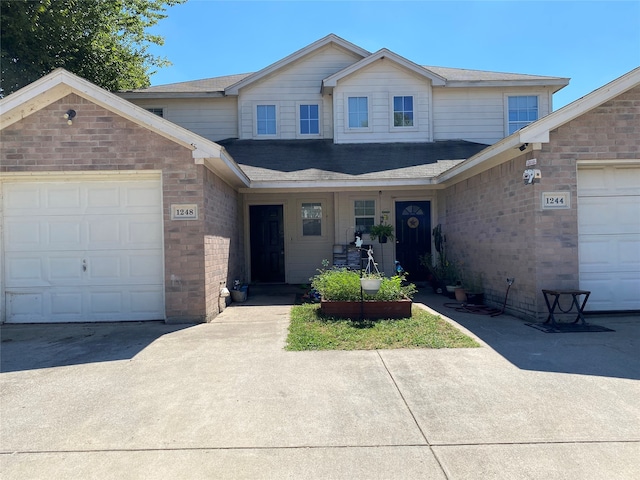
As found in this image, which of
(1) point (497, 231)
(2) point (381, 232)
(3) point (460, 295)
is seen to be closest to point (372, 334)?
(1) point (497, 231)

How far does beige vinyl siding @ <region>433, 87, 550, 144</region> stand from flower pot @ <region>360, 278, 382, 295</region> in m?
→ 7.16

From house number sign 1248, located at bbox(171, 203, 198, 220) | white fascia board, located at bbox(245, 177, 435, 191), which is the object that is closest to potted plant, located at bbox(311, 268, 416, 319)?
house number sign 1248, located at bbox(171, 203, 198, 220)

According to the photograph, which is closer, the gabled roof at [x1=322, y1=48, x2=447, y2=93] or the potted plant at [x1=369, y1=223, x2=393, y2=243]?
the potted plant at [x1=369, y1=223, x2=393, y2=243]

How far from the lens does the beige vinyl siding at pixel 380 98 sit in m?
11.7

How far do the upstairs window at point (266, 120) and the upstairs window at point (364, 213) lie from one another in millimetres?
3556

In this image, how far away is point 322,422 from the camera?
3.23 meters

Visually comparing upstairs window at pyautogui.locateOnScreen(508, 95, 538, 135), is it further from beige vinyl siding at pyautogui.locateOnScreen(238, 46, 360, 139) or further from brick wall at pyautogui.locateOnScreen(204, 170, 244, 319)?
brick wall at pyautogui.locateOnScreen(204, 170, 244, 319)

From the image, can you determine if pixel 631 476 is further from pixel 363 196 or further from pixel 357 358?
pixel 363 196

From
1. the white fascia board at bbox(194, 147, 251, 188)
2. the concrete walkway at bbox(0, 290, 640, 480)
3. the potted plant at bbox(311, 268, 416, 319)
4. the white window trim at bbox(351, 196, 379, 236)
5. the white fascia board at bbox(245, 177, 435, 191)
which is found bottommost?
the concrete walkway at bbox(0, 290, 640, 480)

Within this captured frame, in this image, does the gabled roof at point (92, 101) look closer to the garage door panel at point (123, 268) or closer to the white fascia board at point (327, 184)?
the garage door panel at point (123, 268)

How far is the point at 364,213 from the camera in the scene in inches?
451

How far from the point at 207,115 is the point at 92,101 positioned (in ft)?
19.0

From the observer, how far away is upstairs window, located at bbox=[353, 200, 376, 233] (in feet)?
37.4

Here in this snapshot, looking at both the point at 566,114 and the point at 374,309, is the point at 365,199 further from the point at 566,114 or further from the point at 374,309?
the point at 566,114
